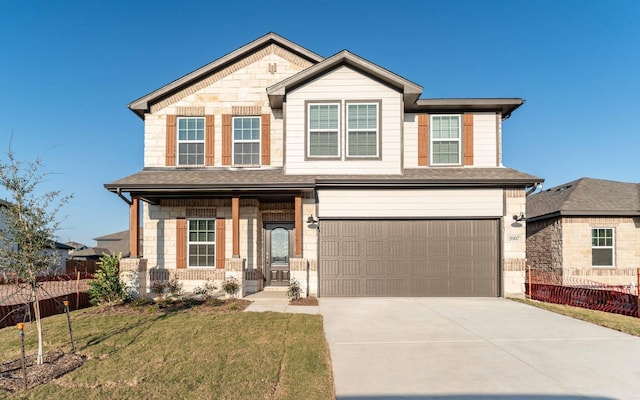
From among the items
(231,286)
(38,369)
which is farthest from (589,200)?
(38,369)

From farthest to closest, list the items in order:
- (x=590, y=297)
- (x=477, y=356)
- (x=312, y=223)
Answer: (x=312, y=223) → (x=590, y=297) → (x=477, y=356)

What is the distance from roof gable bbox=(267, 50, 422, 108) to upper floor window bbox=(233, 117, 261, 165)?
1.29 metres

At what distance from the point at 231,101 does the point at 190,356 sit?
9.11m

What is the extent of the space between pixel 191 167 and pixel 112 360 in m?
7.73

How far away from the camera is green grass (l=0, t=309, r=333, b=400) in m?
Answer: 4.49

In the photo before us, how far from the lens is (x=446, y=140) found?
12.2 metres

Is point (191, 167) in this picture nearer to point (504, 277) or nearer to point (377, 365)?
point (377, 365)

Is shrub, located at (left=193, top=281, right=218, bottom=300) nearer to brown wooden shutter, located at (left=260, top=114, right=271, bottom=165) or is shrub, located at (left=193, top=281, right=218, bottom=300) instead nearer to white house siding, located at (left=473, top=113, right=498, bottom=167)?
brown wooden shutter, located at (left=260, top=114, right=271, bottom=165)

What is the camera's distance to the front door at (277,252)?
41.8ft

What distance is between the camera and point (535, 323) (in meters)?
8.04

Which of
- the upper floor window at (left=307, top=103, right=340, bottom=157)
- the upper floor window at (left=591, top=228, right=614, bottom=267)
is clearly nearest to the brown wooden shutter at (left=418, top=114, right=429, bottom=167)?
the upper floor window at (left=307, top=103, right=340, bottom=157)

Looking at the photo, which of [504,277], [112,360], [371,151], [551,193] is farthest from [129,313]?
[551,193]

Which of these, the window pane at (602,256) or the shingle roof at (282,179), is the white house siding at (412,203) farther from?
the window pane at (602,256)

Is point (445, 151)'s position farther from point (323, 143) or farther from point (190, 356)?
point (190, 356)
